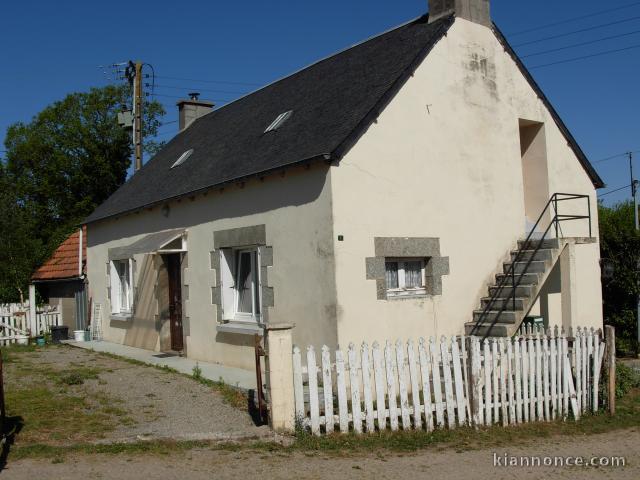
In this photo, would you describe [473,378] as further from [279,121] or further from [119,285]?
[119,285]

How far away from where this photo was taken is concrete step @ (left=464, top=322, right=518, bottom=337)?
10.1 meters

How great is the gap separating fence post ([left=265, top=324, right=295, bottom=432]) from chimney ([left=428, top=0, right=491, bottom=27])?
6724 mm

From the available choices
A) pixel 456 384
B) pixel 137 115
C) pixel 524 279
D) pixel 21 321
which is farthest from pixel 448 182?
pixel 137 115

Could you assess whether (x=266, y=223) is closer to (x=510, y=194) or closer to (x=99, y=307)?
(x=510, y=194)

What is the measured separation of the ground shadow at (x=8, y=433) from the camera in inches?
261

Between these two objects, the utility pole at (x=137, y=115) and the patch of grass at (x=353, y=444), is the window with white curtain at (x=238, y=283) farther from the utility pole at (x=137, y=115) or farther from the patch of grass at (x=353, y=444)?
the utility pole at (x=137, y=115)

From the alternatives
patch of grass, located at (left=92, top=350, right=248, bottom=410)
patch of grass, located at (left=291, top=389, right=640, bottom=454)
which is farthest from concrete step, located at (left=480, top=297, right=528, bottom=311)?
patch of grass, located at (left=92, top=350, right=248, bottom=410)

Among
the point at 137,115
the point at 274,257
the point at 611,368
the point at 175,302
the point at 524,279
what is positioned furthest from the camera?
the point at 137,115

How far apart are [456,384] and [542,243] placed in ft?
13.6

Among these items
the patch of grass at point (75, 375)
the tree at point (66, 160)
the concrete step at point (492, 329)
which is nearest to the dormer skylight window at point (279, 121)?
the concrete step at point (492, 329)

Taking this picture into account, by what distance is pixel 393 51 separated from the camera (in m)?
11.6

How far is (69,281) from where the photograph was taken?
20.6m

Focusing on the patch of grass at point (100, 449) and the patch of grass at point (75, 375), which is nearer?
the patch of grass at point (100, 449)

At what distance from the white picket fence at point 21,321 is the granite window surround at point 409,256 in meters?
10.5
